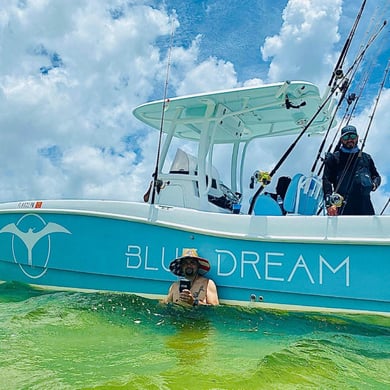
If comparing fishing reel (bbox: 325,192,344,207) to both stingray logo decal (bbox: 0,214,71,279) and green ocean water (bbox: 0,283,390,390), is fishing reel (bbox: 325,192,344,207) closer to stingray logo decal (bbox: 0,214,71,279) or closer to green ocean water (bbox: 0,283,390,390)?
green ocean water (bbox: 0,283,390,390)

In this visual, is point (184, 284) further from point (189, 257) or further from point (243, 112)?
point (243, 112)

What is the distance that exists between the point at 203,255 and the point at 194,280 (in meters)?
0.29

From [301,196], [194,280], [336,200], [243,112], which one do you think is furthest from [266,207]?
[243,112]

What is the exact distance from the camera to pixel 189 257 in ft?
15.0

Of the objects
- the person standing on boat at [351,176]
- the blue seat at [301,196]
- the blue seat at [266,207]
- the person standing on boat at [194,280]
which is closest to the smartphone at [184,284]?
the person standing on boat at [194,280]

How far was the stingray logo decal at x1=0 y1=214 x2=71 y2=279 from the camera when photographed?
18.3ft

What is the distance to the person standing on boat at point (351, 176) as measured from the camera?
15.7 feet

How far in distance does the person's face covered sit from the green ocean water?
1.31 ft

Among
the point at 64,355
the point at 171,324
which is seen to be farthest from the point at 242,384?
the point at 171,324

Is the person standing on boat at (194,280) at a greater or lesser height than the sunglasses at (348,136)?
lesser

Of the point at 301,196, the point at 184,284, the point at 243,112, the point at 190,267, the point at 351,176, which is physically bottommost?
the point at 184,284

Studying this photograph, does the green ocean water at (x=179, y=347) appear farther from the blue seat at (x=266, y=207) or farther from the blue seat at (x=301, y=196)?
the blue seat at (x=301, y=196)

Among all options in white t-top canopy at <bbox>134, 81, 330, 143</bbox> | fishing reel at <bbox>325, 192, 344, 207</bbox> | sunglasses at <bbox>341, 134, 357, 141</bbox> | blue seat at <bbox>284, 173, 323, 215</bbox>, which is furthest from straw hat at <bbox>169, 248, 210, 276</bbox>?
sunglasses at <bbox>341, 134, 357, 141</bbox>

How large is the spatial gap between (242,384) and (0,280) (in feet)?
15.3
